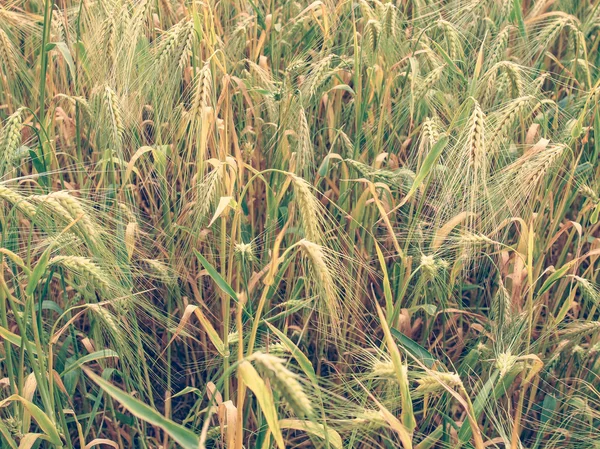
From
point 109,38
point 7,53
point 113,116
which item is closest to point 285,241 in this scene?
point 113,116

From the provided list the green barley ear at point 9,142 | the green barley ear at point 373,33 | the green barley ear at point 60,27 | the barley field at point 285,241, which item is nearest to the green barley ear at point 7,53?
the barley field at point 285,241

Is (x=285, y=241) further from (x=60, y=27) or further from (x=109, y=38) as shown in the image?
(x=60, y=27)

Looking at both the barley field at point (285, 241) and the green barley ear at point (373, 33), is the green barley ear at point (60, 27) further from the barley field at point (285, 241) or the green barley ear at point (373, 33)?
the green barley ear at point (373, 33)

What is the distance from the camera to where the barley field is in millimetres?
1248

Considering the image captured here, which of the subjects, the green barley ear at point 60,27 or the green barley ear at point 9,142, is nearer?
the green barley ear at point 9,142

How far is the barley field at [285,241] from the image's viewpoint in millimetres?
1248

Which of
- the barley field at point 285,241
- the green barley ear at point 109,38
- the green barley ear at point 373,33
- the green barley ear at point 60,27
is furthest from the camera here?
the green barley ear at point 60,27

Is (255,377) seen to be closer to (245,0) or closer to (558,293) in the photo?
(558,293)

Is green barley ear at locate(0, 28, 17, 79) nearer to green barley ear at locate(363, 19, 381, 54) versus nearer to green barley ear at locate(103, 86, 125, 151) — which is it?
green barley ear at locate(103, 86, 125, 151)

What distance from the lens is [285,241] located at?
5.57ft

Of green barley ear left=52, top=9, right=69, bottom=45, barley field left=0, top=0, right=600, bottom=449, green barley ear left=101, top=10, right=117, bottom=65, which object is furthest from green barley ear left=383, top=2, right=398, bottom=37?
green barley ear left=52, top=9, right=69, bottom=45

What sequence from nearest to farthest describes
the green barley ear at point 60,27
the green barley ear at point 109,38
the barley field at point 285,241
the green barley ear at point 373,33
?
the barley field at point 285,241
the green barley ear at point 109,38
the green barley ear at point 373,33
the green barley ear at point 60,27

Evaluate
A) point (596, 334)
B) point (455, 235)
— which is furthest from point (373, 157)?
point (596, 334)

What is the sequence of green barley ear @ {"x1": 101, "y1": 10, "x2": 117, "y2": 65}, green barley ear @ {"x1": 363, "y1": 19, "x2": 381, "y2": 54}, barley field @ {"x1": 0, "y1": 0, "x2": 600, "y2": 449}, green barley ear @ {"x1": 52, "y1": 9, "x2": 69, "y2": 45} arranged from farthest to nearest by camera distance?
green barley ear @ {"x1": 52, "y1": 9, "x2": 69, "y2": 45} < green barley ear @ {"x1": 363, "y1": 19, "x2": 381, "y2": 54} < green barley ear @ {"x1": 101, "y1": 10, "x2": 117, "y2": 65} < barley field @ {"x1": 0, "y1": 0, "x2": 600, "y2": 449}
